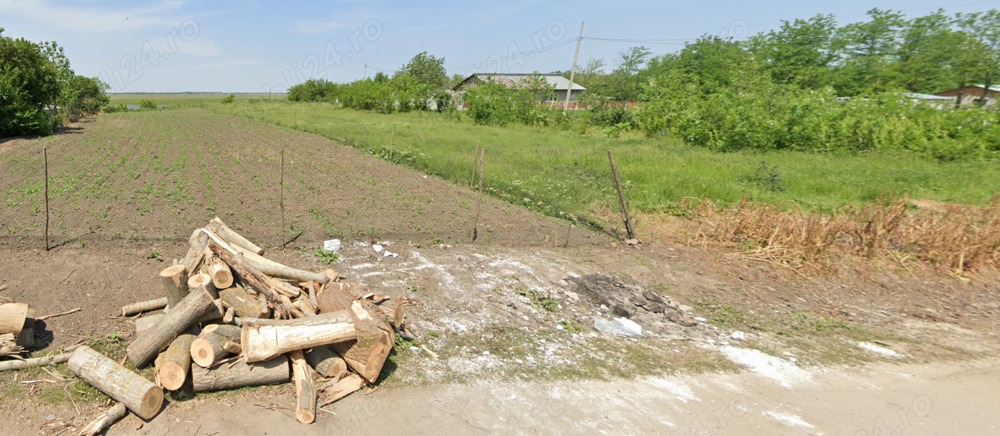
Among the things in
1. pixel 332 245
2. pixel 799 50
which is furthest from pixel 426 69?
pixel 332 245

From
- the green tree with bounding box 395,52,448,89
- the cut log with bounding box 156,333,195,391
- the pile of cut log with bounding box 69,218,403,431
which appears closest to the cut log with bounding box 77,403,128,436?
the pile of cut log with bounding box 69,218,403,431

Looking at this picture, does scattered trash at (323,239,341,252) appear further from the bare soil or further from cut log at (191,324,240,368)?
cut log at (191,324,240,368)

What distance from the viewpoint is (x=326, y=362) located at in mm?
4168

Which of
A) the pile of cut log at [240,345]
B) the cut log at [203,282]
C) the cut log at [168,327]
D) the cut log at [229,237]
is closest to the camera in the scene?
the pile of cut log at [240,345]

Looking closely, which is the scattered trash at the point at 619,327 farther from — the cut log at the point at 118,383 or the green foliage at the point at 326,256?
the cut log at the point at 118,383

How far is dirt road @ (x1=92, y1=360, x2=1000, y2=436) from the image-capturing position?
12.4 ft

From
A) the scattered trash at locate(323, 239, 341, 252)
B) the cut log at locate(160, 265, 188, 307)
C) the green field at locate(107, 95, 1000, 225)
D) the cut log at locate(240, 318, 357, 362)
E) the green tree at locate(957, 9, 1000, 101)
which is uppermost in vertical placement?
the green tree at locate(957, 9, 1000, 101)

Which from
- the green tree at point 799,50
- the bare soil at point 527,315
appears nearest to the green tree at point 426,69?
the green tree at point 799,50

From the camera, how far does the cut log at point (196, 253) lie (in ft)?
15.9

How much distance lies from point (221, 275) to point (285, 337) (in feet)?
3.46

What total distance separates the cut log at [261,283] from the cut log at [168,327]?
2.09ft

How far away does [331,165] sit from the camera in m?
14.0

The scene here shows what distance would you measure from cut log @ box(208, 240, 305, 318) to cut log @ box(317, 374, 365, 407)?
29.8 inches

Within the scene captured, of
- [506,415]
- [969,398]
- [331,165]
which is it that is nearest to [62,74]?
[331,165]
